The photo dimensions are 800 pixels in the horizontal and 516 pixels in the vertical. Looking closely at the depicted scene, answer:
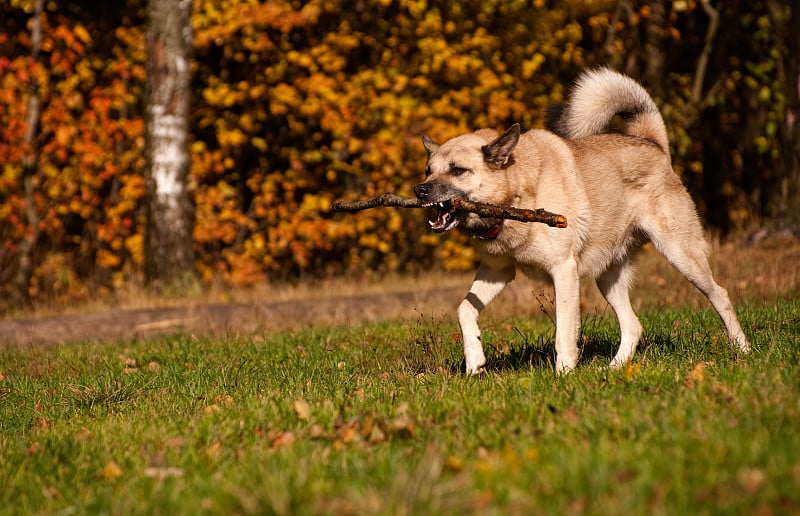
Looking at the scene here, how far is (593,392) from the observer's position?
4.31 metres

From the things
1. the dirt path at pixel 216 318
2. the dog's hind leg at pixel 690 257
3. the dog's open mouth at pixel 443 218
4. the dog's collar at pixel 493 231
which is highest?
the dog's open mouth at pixel 443 218

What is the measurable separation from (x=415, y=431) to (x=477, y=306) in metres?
2.21

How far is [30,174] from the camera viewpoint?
14055mm

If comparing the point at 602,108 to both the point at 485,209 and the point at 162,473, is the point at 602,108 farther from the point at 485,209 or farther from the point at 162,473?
the point at 162,473

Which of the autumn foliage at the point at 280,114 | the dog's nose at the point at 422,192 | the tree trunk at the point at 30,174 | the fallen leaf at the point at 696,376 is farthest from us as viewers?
the autumn foliage at the point at 280,114

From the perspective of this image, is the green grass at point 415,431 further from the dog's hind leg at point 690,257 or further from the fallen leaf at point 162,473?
the dog's hind leg at point 690,257

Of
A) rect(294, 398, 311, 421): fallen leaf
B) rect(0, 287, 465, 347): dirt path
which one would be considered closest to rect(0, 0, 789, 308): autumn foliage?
rect(0, 287, 465, 347): dirt path

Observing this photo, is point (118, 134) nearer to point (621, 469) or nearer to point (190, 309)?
point (190, 309)

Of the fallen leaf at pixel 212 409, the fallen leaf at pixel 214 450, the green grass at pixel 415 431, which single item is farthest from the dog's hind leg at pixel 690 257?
the fallen leaf at pixel 214 450

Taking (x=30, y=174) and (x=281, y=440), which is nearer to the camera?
(x=281, y=440)

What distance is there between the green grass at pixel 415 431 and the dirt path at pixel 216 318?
1920 millimetres

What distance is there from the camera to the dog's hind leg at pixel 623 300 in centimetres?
653

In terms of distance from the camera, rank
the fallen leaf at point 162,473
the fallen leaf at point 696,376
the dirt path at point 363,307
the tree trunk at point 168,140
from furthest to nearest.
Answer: the tree trunk at point 168,140 → the dirt path at point 363,307 → the fallen leaf at point 696,376 → the fallen leaf at point 162,473

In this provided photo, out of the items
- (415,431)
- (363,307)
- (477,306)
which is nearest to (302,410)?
(415,431)
